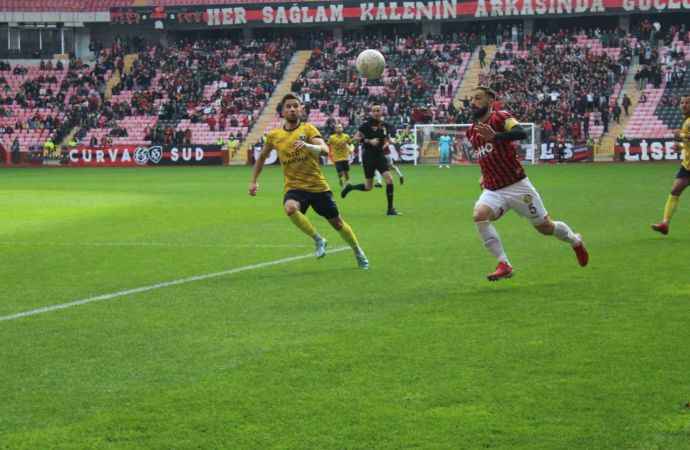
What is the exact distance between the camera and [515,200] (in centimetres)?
1178

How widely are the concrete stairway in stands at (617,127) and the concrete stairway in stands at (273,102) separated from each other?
18.3 meters

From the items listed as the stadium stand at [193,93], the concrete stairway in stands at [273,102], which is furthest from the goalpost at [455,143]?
the stadium stand at [193,93]

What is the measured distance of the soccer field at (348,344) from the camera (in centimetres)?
600

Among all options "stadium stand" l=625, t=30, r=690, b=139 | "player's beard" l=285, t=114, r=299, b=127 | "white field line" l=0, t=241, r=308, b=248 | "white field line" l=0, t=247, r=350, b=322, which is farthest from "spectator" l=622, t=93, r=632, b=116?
"player's beard" l=285, t=114, r=299, b=127

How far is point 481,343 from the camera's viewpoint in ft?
27.1

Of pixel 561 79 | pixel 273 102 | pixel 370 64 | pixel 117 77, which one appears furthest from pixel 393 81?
pixel 370 64

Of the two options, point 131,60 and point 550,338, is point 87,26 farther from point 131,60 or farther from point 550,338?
point 550,338

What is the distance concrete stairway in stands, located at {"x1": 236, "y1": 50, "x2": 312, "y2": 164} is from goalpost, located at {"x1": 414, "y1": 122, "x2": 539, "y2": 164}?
9.83 meters

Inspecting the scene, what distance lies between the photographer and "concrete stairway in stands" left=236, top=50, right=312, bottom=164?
60062 mm

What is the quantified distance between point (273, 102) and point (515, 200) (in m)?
54.1

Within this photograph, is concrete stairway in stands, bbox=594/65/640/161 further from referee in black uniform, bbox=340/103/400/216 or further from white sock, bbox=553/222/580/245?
white sock, bbox=553/222/580/245

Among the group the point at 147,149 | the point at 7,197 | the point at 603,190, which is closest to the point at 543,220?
the point at 603,190

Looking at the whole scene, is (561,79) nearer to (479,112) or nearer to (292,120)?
(292,120)

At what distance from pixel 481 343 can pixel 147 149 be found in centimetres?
5128
